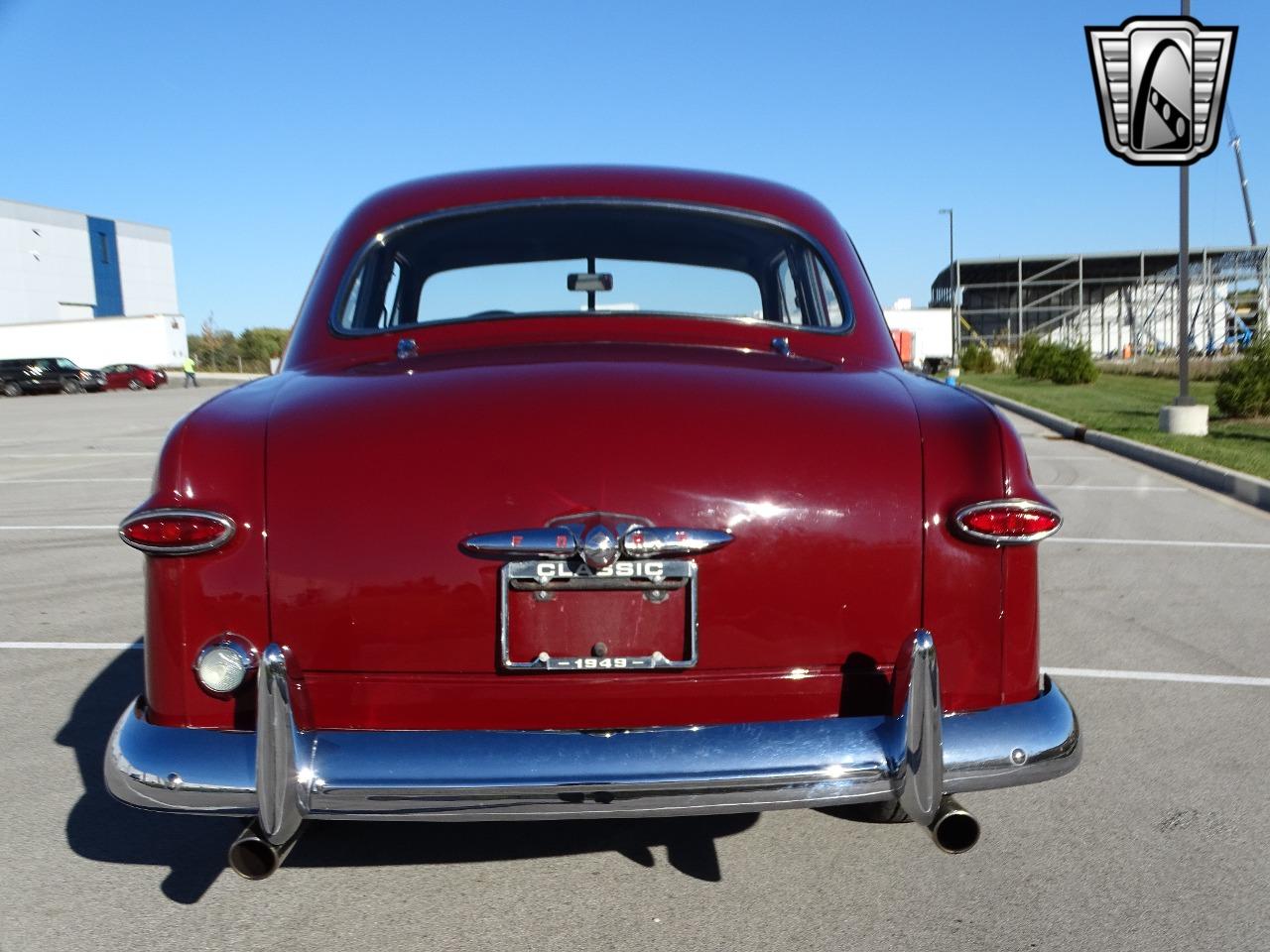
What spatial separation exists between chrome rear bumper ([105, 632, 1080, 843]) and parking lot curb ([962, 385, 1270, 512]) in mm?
4452

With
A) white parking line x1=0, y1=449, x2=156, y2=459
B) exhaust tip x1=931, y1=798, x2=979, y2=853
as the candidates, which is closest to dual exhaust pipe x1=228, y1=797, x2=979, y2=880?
exhaust tip x1=931, y1=798, x2=979, y2=853

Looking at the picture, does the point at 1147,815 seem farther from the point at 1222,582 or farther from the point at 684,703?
the point at 1222,582

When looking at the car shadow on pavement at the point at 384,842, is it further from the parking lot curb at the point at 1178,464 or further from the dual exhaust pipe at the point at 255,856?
the parking lot curb at the point at 1178,464

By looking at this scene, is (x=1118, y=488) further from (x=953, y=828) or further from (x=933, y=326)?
→ (x=933, y=326)

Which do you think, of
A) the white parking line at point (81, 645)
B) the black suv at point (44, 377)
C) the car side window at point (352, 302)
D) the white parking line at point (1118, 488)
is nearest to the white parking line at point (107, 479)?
the white parking line at point (81, 645)

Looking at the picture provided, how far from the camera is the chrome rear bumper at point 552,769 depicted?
2336mm

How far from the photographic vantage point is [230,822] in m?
3.42

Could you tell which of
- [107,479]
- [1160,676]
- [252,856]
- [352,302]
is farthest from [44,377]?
[252,856]

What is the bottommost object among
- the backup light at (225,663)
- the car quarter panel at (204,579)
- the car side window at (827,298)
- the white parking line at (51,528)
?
the white parking line at (51,528)

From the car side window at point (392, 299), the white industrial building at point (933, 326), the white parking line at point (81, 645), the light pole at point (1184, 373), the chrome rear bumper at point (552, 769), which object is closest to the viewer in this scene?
the chrome rear bumper at point (552, 769)

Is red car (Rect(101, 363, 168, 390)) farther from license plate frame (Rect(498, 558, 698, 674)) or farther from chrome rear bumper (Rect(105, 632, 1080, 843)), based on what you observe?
license plate frame (Rect(498, 558, 698, 674))

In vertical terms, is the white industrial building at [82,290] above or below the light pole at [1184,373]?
above

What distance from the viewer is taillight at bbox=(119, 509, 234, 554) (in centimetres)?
251

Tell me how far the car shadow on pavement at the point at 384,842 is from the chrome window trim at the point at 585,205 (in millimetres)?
1348
